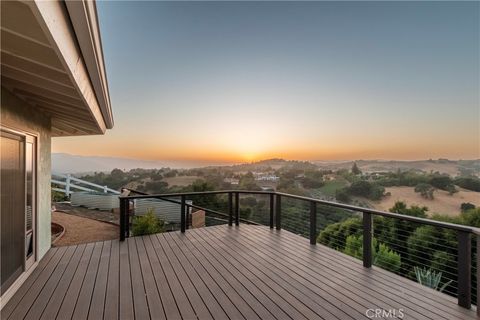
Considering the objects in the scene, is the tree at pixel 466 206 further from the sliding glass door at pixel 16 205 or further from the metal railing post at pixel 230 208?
the sliding glass door at pixel 16 205

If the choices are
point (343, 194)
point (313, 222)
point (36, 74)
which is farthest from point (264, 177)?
point (36, 74)

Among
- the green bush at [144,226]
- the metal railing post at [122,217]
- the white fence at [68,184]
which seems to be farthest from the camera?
the white fence at [68,184]

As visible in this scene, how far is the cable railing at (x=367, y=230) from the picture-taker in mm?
2553

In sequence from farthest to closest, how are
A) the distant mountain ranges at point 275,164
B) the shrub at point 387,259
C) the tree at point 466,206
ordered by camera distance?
the distant mountain ranges at point 275,164 < the tree at point 466,206 < the shrub at point 387,259

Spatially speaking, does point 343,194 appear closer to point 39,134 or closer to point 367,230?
point 367,230

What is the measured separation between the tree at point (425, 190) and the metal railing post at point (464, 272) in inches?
227

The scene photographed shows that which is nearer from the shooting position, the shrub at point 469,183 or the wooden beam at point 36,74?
the wooden beam at point 36,74

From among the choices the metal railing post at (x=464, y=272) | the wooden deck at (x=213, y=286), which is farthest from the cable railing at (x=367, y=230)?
the wooden deck at (x=213, y=286)

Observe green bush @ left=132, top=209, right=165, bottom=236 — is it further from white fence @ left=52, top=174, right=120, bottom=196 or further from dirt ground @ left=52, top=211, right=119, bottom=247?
white fence @ left=52, top=174, right=120, bottom=196

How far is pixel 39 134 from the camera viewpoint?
3.71m

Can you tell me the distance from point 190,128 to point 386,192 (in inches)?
297

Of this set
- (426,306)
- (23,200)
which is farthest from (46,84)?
(426,306)

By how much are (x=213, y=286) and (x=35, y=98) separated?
3.18 m

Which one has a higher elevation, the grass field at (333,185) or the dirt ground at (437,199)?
the grass field at (333,185)
